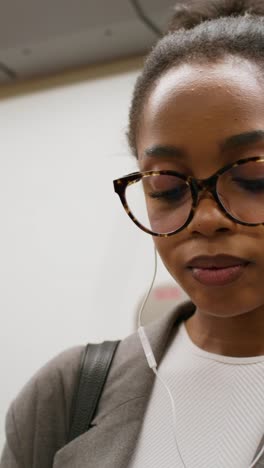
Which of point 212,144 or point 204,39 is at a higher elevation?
point 204,39

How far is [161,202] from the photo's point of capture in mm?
609

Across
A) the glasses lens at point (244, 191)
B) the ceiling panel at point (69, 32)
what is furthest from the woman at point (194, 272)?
the ceiling panel at point (69, 32)

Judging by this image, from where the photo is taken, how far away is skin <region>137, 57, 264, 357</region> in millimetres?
535

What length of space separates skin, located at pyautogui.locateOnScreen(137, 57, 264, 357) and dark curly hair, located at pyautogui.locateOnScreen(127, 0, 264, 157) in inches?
0.9

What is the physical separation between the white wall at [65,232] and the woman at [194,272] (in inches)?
27.1

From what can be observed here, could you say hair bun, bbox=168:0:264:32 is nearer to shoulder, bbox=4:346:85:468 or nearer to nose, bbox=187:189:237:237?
nose, bbox=187:189:237:237

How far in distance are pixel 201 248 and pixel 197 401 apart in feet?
0.74

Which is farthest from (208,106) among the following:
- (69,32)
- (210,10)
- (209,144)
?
(69,32)

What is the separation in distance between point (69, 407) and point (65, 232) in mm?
857

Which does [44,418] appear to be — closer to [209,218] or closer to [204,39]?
[209,218]

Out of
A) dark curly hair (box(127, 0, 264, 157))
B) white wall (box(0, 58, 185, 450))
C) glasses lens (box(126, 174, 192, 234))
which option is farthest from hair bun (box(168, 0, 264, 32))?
white wall (box(0, 58, 185, 450))

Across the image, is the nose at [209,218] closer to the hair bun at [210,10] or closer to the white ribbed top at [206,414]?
the white ribbed top at [206,414]

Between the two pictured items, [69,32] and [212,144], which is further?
[69,32]

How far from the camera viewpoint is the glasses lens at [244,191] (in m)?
0.53
